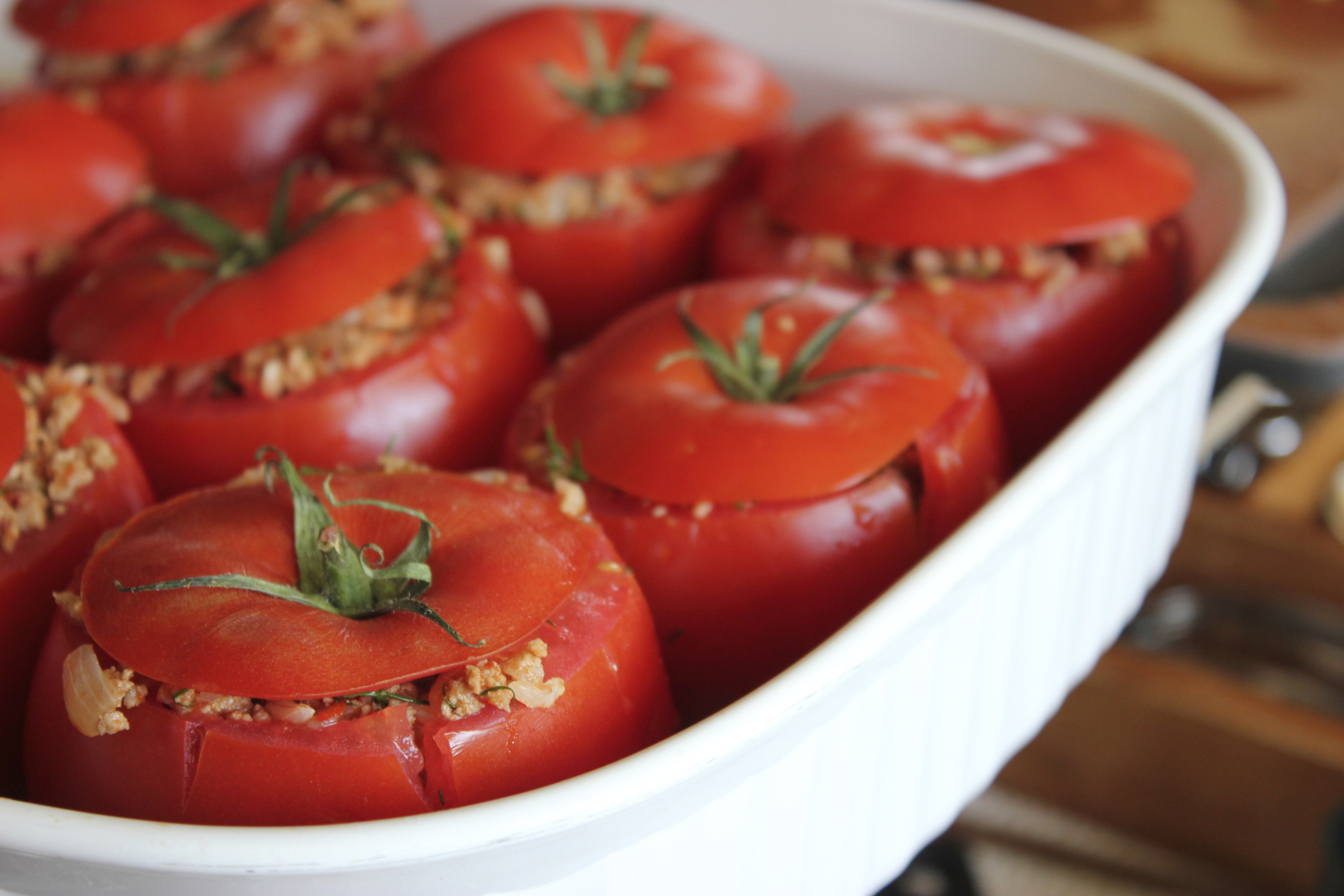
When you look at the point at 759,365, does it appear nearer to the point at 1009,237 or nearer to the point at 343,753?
the point at 1009,237

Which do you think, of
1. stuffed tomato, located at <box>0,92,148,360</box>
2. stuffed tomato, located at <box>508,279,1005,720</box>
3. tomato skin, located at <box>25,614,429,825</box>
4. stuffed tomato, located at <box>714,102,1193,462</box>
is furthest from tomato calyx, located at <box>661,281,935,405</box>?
stuffed tomato, located at <box>0,92,148,360</box>

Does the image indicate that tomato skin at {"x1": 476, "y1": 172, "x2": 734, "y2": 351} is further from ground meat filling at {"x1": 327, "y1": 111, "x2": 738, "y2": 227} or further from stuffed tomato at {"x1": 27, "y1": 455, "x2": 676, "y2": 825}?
stuffed tomato at {"x1": 27, "y1": 455, "x2": 676, "y2": 825}

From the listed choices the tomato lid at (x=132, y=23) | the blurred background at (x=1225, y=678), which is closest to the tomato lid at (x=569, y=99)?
the tomato lid at (x=132, y=23)

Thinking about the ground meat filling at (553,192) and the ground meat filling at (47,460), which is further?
the ground meat filling at (553,192)

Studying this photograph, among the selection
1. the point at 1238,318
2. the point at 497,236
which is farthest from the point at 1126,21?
the point at 497,236

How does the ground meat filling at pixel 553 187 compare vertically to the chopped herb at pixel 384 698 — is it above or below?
above

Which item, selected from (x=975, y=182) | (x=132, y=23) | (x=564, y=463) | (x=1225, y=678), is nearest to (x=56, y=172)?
(x=132, y=23)

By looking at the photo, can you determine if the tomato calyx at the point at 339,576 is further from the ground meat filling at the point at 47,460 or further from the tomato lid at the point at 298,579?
the ground meat filling at the point at 47,460
